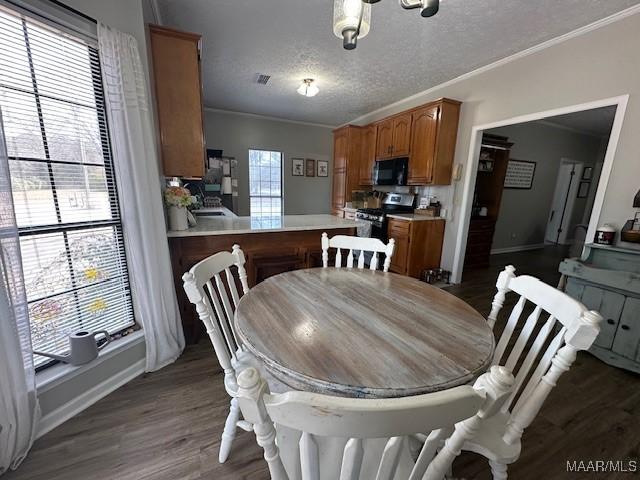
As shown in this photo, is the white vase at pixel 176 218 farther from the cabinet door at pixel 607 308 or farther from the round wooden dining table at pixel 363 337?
the cabinet door at pixel 607 308

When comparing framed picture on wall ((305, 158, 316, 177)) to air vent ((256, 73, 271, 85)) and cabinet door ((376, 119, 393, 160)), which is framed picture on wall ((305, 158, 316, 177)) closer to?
cabinet door ((376, 119, 393, 160))

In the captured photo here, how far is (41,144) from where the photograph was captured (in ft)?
4.38

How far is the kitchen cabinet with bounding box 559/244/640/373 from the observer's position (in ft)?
6.18

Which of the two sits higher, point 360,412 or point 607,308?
point 360,412

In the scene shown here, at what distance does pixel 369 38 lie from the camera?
8.04 ft

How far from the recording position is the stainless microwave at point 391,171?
13.0 ft

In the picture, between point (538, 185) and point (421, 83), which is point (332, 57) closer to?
point (421, 83)

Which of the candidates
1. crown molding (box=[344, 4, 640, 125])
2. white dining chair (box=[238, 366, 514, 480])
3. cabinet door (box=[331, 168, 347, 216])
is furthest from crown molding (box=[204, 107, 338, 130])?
white dining chair (box=[238, 366, 514, 480])

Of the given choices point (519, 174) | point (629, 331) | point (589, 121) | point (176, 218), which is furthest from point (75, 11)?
point (589, 121)

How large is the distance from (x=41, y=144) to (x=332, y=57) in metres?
2.69

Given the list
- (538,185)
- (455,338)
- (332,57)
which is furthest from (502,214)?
(455,338)

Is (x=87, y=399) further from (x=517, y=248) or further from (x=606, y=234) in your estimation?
(x=517, y=248)

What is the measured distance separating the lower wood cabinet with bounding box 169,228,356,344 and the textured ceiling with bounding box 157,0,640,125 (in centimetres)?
187

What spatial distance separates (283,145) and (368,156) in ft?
6.78
